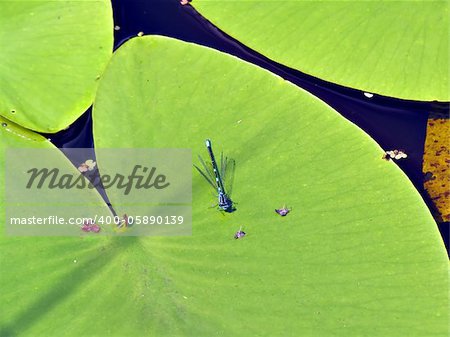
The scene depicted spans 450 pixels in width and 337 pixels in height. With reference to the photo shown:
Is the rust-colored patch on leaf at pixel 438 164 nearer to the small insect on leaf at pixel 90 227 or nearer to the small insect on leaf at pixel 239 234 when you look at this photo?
the small insect on leaf at pixel 239 234

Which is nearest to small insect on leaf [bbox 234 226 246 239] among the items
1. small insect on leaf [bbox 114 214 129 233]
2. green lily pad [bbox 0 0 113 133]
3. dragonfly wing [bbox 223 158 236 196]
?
dragonfly wing [bbox 223 158 236 196]

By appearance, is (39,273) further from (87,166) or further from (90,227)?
(87,166)

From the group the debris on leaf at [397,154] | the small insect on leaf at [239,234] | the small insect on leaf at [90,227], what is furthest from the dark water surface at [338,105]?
the small insect on leaf at [239,234]

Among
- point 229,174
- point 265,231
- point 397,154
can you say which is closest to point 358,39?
point 397,154

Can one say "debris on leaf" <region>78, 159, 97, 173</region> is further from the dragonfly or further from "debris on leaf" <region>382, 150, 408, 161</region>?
"debris on leaf" <region>382, 150, 408, 161</region>

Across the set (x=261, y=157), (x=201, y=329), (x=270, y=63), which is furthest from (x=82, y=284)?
(x=270, y=63)

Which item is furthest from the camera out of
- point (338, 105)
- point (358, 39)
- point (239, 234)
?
point (338, 105)

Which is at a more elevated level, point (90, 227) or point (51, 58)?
point (51, 58)
